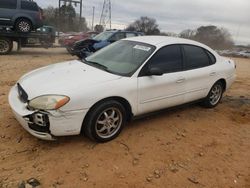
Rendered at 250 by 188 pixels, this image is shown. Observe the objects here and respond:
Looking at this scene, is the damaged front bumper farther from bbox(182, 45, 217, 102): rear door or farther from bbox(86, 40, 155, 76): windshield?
bbox(182, 45, 217, 102): rear door

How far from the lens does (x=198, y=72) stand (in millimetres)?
5270

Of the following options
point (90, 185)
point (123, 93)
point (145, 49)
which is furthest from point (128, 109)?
point (90, 185)

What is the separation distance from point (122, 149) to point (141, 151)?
0.27 m

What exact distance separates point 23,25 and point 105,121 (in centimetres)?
1151

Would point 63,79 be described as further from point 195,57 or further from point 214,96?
point 214,96

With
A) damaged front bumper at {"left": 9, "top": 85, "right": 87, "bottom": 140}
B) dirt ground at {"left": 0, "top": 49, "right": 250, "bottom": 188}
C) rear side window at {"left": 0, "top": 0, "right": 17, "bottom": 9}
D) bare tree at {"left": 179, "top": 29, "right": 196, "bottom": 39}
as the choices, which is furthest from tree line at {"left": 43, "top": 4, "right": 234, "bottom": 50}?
damaged front bumper at {"left": 9, "top": 85, "right": 87, "bottom": 140}

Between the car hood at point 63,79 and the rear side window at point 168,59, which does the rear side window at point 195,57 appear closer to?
the rear side window at point 168,59

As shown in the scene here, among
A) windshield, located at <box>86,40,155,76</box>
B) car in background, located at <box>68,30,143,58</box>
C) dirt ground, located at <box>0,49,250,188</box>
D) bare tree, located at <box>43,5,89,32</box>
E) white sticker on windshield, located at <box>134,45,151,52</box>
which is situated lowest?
dirt ground, located at <box>0,49,250,188</box>

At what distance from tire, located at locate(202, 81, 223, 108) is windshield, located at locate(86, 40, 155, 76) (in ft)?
6.17

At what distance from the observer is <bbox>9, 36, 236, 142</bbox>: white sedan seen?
3.63 metres

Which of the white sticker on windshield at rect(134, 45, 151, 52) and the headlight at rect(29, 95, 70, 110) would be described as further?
the white sticker on windshield at rect(134, 45, 151, 52)

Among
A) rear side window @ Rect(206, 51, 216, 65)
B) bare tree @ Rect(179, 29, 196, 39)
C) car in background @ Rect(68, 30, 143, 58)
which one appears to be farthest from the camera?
bare tree @ Rect(179, 29, 196, 39)

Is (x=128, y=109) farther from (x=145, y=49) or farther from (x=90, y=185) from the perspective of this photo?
(x=90, y=185)

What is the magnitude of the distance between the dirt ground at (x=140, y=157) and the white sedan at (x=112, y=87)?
28 cm
